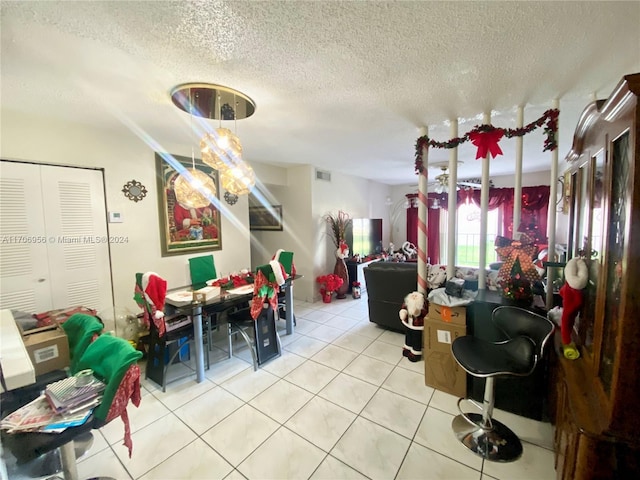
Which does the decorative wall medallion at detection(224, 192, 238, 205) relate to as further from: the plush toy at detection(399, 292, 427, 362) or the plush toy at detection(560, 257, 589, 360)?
the plush toy at detection(560, 257, 589, 360)

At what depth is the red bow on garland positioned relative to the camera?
7.32 ft

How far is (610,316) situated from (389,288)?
234 cm

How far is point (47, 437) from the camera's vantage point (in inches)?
43.6

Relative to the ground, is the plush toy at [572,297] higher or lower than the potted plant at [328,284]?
higher

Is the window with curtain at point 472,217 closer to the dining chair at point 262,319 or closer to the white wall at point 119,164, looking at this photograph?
the dining chair at point 262,319

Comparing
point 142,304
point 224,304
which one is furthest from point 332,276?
point 142,304

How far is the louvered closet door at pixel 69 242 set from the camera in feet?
7.59

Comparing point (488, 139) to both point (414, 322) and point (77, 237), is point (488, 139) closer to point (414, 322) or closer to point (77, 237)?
point (414, 322)

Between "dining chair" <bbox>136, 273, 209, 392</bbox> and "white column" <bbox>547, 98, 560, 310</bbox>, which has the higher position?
"white column" <bbox>547, 98, 560, 310</bbox>

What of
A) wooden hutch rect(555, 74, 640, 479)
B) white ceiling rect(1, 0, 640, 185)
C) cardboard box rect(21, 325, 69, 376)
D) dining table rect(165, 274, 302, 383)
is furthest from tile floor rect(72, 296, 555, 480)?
white ceiling rect(1, 0, 640, 185)

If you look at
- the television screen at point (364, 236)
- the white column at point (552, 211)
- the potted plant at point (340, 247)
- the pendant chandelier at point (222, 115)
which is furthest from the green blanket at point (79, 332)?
the television screen at point (364, 236)

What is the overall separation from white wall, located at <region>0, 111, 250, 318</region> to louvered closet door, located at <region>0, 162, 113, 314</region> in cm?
9

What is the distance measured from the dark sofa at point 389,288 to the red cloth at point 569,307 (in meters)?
1.65

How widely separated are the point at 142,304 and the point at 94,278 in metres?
0.77
